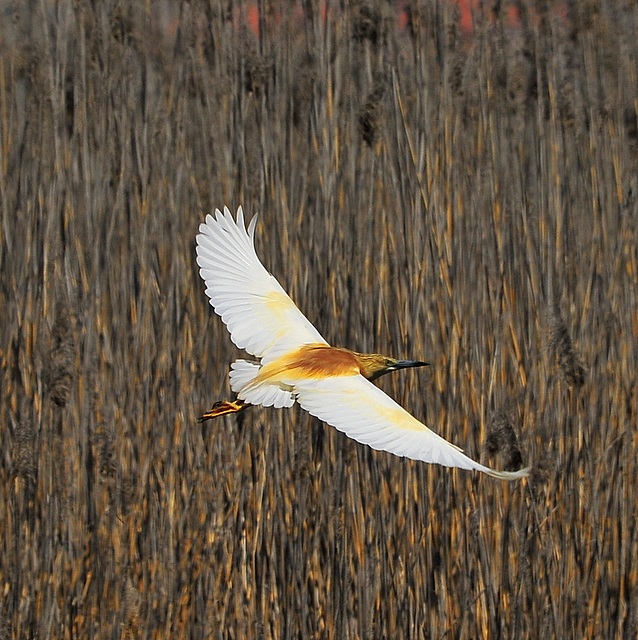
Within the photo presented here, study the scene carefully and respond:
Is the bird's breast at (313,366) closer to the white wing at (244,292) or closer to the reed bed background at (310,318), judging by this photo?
the white wing at (244,292)

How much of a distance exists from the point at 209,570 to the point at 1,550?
33cm

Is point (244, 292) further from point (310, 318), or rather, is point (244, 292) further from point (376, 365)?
point (376, 365)

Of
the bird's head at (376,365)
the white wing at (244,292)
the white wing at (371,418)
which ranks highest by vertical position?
the white wing at (244,292)

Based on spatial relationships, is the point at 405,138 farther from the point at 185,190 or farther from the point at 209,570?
the point at 209,570

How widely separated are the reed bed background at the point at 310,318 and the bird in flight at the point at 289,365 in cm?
13

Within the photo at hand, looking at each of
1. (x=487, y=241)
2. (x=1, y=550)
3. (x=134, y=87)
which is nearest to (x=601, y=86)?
(x=487, y=241)

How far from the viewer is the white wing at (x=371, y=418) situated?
1.59 meters

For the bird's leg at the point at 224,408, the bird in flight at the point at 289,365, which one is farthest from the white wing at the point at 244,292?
the bird's leg at the point at 224,408

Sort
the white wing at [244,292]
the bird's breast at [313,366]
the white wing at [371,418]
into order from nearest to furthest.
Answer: the white wing at [371,418]
the bird's breast at [313,366]
the white wing at [244,292]

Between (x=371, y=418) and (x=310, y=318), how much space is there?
0.47 m

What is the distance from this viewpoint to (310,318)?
2.13m

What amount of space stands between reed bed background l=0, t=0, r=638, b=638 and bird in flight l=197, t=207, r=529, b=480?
13cm

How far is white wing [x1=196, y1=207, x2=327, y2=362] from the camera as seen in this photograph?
197 cm

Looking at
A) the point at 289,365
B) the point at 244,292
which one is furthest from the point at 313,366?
the point at 244,292
